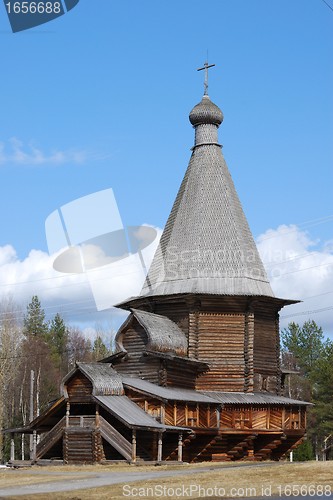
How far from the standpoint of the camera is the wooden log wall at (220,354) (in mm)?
30391

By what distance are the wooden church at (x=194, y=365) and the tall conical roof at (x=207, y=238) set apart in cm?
5

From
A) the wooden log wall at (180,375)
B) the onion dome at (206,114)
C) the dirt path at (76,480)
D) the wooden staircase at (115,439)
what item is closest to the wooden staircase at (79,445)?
the wooden staircase at (115,439)

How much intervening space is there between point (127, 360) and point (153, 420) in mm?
4042

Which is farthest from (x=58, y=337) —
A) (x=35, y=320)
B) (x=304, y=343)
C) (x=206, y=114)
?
(x=206, y=114)

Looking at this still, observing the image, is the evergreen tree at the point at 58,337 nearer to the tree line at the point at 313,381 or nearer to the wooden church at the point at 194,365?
the tree line at the point at 313,381

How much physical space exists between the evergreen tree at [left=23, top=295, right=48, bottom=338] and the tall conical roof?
109 ft

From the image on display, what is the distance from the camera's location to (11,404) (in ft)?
173

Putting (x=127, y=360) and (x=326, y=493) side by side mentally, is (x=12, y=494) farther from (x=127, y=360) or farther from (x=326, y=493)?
(x=127, y=360)

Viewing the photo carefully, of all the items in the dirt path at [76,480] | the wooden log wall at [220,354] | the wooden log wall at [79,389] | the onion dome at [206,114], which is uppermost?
the onion dome at [206,114]

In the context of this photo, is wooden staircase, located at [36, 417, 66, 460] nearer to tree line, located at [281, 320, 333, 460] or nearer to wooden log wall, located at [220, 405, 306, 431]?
wooden log wall, located at [220, 405, 306, 431]

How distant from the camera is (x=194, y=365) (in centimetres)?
2981

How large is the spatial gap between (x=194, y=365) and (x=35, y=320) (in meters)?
38.2

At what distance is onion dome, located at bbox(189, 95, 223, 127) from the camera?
35.4 meters

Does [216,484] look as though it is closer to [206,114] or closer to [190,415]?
[190,415]
